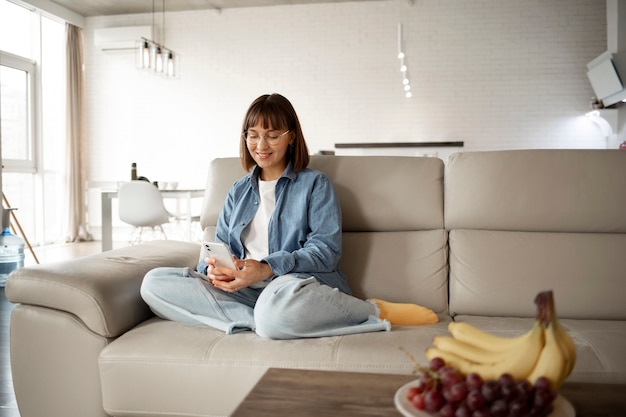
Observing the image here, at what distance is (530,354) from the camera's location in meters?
0.85

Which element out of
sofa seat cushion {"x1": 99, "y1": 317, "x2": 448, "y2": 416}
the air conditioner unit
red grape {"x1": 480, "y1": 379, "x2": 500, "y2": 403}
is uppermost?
the air conditioner unit

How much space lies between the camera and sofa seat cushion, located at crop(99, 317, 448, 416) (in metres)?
1.45

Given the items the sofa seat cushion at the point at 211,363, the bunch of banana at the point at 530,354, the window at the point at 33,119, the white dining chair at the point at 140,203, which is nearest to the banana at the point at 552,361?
the bunch of banana at the point at 530,354

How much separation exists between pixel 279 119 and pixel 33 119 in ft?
20.2

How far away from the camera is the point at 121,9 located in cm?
755

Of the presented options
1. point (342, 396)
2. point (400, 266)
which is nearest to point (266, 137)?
point (400, 266)

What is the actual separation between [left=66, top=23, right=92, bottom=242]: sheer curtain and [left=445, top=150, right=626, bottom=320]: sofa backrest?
655 centimetres

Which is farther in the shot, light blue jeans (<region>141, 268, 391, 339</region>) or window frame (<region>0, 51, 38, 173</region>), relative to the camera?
window frame (<region>0, 51, 38, 173</region>)

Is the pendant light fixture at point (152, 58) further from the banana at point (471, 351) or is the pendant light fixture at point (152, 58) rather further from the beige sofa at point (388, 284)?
the banana at point (471, 351)

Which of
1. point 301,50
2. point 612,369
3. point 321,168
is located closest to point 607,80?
point 301,50

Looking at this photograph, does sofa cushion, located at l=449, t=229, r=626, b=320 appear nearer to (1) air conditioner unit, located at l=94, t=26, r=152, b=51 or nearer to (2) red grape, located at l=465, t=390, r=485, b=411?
(2) red grape, located at l=465, t=390, r=485, b=411

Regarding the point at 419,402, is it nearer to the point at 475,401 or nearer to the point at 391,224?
the point at 475,401

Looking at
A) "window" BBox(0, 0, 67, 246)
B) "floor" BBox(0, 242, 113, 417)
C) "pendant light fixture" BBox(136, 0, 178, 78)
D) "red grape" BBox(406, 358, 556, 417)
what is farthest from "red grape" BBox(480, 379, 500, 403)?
"window" BBox(0, 0, 67, 246)

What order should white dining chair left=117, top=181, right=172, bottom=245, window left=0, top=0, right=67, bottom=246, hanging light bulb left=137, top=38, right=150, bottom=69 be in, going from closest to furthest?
1. white dining chair left=117, top=181, right=172, bottom=245
2. hanging light bulb left=137, top=38, right=150, bottom=69
3. window left=0, top=0, right=67, bottom=246
